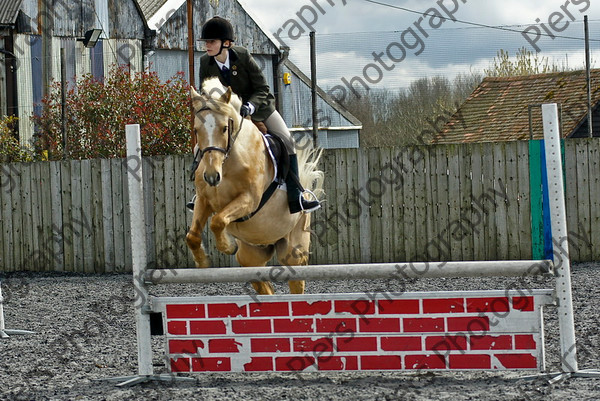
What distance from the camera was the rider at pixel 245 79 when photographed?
5102 millimetres

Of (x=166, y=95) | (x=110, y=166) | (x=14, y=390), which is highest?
(x=166, y=95)

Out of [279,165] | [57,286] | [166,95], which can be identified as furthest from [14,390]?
[166,95]

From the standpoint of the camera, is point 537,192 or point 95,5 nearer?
→ point 537,192

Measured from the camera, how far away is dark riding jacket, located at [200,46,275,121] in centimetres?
526

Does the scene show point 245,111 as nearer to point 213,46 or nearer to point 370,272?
point 213,46

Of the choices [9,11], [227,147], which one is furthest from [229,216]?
[9,11]

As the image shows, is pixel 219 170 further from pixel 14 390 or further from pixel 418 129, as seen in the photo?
pixel 418 129

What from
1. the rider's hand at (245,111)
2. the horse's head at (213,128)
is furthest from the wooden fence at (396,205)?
the horse's head at (213,128)

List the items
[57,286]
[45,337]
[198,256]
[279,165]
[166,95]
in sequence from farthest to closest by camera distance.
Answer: [166,95] → [57,286] → [45,337] → [279,165] → [198,256]

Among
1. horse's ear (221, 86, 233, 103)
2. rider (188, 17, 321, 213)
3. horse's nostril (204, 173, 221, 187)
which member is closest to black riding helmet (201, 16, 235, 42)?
rider (188, 17, 321, 213)

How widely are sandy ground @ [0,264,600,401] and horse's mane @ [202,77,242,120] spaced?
4.92ft

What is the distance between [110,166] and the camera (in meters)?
10.9

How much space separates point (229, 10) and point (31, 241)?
10.3 meters

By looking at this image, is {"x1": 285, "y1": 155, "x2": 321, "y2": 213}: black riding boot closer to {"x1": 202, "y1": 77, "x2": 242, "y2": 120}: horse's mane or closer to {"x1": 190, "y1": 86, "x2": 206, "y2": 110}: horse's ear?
{"x1": 202, "y1": 77, "x2": 242, "y2": 120}: horse's mane
